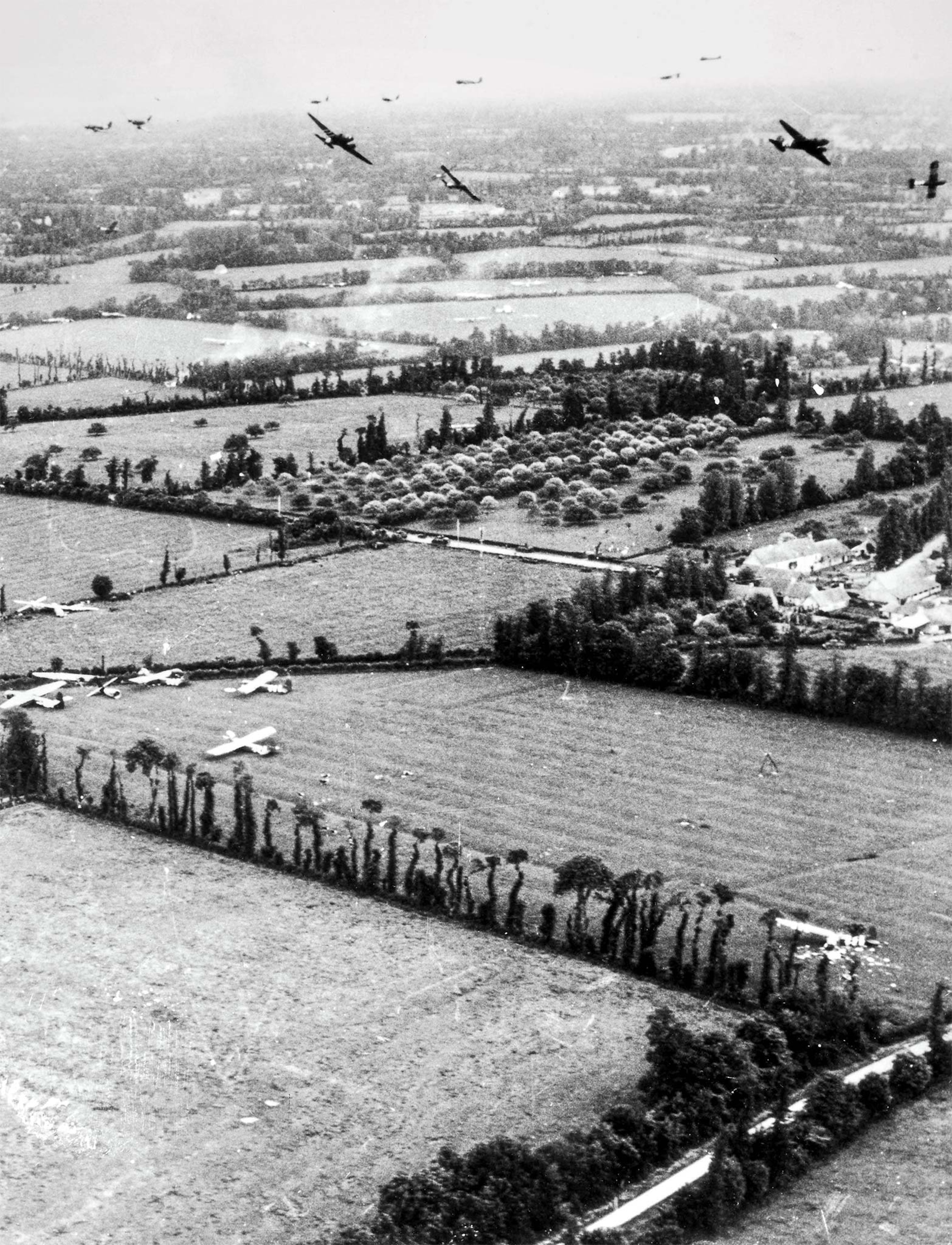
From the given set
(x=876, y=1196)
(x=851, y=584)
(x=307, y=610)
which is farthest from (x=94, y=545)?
(x=876, y=1196)

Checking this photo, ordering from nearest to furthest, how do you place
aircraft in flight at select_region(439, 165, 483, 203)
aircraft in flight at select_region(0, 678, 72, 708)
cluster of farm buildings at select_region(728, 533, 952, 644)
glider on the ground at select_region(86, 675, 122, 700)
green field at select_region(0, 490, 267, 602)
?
aircraft in flight at select_region(439, 165, 483, 203)
aircraft in flight at select_region(0, 678, 72, 708)
glider on the ground at select_region(86, 675, 122, 700)
cluster of farm buildings at select_region(728, 533, 952, 644)
green field at select_region(0, 490, 267, 602)

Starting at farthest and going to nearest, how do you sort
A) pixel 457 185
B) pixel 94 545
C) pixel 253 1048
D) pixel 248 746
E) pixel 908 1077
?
pixel 94 545, pixel 457 185, pixel 248 746, pixel 253 1048, pixel 908 1077

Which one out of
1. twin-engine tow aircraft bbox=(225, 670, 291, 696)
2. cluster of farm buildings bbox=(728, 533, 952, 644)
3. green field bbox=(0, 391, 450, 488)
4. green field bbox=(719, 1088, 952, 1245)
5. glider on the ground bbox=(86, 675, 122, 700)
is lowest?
green field bbox=(719, 1088, 952, 1245)

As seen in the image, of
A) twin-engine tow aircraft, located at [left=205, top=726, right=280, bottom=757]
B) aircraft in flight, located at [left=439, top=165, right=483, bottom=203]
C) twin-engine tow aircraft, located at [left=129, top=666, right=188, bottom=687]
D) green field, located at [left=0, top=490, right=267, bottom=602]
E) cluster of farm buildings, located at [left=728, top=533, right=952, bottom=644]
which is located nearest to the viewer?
twin-engine tow aircraft, located at [left=205, top=726, right=280, bottom=757]

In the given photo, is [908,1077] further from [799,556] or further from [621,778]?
[799,556]

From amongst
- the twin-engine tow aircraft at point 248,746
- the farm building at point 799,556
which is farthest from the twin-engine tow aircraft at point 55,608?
the farm building at point 799,556

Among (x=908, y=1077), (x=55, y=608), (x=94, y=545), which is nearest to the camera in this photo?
(x=908, y=1077)

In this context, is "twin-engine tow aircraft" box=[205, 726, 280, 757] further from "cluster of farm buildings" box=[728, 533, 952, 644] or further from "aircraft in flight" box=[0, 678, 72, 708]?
"cluster of farm buildings" box=[728, 533, 952, 644]

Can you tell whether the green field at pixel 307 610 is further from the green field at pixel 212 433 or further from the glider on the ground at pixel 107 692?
the green field at pixel 212 433

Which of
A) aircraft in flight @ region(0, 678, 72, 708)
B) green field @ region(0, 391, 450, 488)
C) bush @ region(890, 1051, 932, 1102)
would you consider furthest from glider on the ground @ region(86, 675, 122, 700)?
green field @ region(0, 391, 450, 488)
